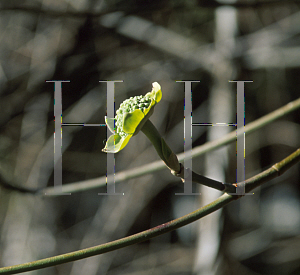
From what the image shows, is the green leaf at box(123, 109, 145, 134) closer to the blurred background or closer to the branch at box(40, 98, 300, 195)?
the branch at box(40, 98, 300, 195)

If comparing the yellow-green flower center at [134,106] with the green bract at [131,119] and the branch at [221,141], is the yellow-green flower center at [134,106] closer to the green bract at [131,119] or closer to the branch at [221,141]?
the green bract at [131,119]

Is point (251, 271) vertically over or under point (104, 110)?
under

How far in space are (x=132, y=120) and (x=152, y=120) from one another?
69 centimetres

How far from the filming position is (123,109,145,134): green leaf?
24 centimetres

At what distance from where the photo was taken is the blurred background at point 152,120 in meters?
0.84

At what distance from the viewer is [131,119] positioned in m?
0.24

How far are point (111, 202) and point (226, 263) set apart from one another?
0.41 meters

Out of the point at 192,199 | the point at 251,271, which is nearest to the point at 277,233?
the point at 251,271

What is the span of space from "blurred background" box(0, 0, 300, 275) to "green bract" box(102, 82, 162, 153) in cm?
56

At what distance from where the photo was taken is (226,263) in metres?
0.90

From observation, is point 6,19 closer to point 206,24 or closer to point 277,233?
point 206,24
